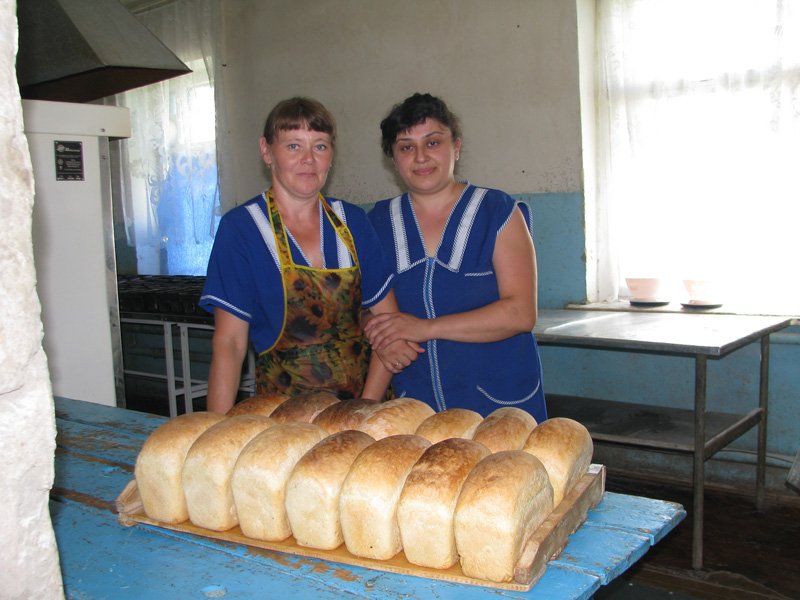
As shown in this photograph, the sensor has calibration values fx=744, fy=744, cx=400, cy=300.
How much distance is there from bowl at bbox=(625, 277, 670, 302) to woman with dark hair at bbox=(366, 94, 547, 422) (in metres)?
1.93

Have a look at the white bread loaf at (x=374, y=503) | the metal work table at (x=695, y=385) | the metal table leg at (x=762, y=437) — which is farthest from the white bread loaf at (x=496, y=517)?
the metal table leg at (x=762, y=437)

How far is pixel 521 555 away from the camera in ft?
3.49

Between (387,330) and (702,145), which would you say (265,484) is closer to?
(387,330)

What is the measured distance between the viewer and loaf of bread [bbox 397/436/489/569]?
1096mm

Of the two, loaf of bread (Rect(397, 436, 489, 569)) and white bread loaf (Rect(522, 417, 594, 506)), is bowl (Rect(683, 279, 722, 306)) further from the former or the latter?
loaf of bread (Rect(397, 436, 489, 569))

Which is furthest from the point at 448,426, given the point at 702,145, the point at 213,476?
the point at 702,145

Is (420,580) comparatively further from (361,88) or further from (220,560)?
(361,88)

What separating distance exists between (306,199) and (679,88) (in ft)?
8.92

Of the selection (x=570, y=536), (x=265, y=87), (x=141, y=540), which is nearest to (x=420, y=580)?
(x=570, y=536)

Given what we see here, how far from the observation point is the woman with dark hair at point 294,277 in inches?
75.5

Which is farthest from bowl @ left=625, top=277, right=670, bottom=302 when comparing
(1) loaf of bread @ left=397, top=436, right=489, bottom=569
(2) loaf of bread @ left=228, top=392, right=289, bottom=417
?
(1) loaf of bread @ left=397, top=436, right=489, bottom=569

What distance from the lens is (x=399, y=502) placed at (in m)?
1.13

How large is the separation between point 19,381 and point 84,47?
268 cm

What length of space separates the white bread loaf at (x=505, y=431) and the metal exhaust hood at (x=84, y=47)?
2.40 meters
